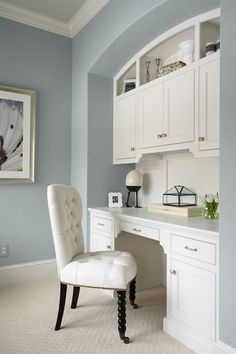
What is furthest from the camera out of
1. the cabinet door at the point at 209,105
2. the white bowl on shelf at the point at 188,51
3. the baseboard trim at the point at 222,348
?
the white bowl on shelf at the point at 188,51

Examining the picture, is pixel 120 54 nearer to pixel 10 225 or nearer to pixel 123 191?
pixel 123 191

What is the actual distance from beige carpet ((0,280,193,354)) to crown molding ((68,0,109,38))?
2.81 m

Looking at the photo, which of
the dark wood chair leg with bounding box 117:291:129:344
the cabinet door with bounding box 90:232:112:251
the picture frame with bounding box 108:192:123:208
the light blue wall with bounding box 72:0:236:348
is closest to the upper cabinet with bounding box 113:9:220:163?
the light blue wall with bounding box 72:0:236:348

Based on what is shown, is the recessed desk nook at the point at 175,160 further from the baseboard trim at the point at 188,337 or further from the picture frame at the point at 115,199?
the picture frame at the point at 115,199

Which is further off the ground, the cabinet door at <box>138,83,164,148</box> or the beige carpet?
the cabinet door at <box>138,83,164,148</box>

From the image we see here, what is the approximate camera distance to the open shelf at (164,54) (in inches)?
98.2

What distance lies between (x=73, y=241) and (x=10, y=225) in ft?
3.52

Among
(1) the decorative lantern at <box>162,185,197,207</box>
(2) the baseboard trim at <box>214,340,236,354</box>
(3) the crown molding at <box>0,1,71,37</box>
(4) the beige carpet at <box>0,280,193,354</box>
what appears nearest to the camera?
(2) the baseboard trim at <box>214,340,236,354</box>

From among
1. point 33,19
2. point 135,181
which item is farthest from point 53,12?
point 135,181

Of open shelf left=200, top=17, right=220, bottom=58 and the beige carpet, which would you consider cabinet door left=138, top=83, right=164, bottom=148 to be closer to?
open shelf left=200, top=17, right=220, bottom=58

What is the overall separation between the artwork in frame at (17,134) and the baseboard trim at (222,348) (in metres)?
2.28

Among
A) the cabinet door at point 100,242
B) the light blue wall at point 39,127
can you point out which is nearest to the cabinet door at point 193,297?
the cabinet door at point 100,242

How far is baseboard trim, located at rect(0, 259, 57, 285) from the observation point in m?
2.88

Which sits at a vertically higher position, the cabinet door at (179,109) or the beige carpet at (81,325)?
the cabinet door at (179,109)
